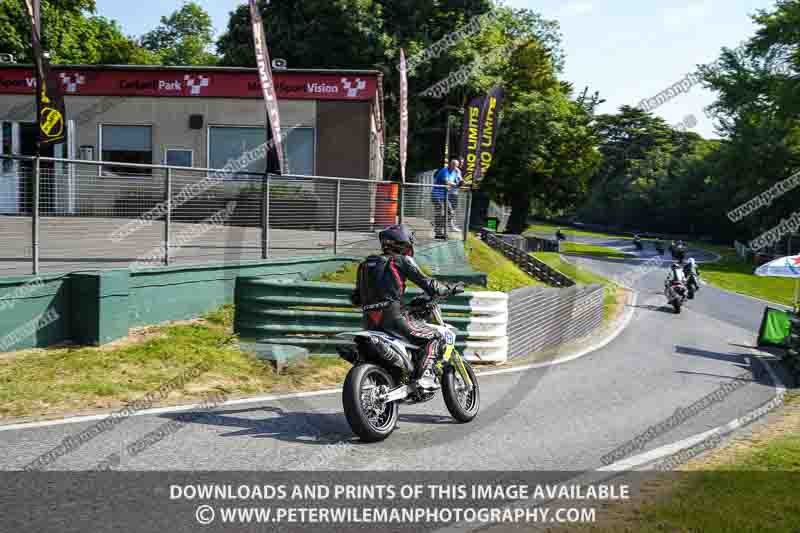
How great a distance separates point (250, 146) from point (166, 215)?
1052 centimetres

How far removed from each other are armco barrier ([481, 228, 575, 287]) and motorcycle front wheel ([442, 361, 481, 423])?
52.8 ft

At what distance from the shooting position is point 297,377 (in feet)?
29.8

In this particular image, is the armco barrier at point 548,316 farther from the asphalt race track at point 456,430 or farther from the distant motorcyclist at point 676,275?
the distant motorcyclist at point 676,275

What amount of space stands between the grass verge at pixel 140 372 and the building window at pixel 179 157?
445 inches

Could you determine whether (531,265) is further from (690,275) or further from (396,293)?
(396,293)

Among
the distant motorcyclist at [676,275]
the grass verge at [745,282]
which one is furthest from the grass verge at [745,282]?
the distant motorcyclist at [676,275]

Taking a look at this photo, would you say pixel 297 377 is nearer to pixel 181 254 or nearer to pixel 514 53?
pixel 181 254

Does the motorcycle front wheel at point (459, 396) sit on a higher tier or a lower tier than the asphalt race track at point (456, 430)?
higher

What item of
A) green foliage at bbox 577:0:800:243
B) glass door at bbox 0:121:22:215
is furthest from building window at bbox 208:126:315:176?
green foliage at bbox 577:0:800:243

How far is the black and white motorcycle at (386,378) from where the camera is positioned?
619cm

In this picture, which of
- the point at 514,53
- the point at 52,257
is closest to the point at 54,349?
the point at 52,257

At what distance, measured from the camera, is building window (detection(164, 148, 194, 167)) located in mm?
20562

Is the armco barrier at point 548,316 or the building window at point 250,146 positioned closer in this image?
the armco barrier at point 548,316

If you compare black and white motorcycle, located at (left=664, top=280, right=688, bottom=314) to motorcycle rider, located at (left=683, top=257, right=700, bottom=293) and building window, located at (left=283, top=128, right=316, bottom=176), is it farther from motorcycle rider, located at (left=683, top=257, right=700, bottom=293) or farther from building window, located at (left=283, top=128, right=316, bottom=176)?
→ building window, located at (left=283, top=128, right=316, bottom=176)
